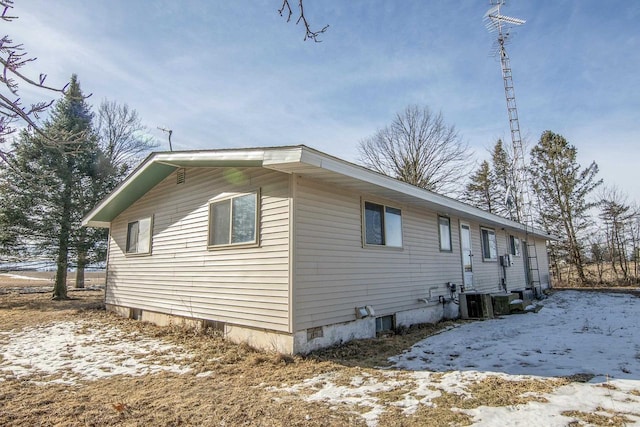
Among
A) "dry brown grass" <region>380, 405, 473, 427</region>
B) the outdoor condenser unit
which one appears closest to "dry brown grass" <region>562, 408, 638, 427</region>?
"dry brown grass" <region>380, 405, 473, 427</region>

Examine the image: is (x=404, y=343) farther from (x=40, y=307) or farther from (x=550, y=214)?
(x=550, y=214)

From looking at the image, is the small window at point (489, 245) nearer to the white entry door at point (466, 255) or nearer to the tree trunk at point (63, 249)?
the white entry door at point (466, 255)

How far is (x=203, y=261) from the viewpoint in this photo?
6.92 m

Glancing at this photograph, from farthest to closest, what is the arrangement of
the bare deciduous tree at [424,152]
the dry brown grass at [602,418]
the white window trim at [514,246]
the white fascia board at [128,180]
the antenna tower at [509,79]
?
the bare deciduous tree at [424,152], the antenna tower at [509,79], the white window trim at [514,246], the white fascia board at [128,180], the dry brown grass at [602,418]

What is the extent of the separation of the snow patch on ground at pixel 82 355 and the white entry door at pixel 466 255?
24.1 feet

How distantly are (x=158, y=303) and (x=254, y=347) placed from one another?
359 cm

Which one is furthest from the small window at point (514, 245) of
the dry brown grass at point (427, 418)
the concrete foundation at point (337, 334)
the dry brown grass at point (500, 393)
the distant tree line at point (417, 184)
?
the dry brown grass at point (427, 418)

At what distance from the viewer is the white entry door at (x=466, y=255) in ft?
32.0

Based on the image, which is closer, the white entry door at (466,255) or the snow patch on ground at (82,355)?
the snow patch on ground at (82,355)

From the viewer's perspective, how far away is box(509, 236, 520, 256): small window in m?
13.1

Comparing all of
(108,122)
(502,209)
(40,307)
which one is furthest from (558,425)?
(502,209)

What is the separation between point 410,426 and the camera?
115 inches

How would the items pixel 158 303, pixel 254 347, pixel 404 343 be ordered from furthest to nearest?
1. pixel 158 303
2. pixel 404 343
3. pixel 254 347

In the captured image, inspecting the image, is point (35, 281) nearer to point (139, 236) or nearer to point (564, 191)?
point (139, 236)
